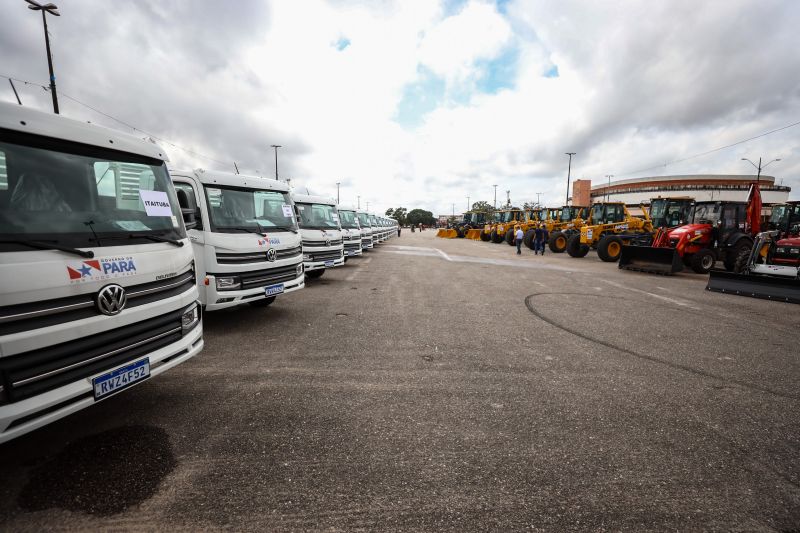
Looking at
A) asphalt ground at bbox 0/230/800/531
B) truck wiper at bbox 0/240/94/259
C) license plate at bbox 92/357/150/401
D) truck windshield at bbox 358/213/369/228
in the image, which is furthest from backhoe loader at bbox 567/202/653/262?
truck wiper at bbox 0/240/94/259

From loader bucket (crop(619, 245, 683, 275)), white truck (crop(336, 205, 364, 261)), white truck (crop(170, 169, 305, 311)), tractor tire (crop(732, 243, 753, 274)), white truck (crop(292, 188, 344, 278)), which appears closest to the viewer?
white truck (crop(170, 169, 305, 311))

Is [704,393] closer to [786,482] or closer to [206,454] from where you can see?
[786,482]

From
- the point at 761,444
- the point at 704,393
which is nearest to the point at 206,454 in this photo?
the point at 761,444

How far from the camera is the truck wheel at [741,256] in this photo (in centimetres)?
1138

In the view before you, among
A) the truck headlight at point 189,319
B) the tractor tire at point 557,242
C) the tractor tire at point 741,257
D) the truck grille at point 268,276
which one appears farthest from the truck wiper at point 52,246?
the tractor tire at point 557,242

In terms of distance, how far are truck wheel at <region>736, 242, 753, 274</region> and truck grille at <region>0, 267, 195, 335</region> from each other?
50.4ft

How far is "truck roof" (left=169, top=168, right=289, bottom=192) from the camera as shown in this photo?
17.9 feet

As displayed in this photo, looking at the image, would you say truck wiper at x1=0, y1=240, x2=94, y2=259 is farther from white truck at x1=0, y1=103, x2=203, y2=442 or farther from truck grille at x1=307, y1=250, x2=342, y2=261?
truck grille at x1=307, y1=250, x2=342, y2=261

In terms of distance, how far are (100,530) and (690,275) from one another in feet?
51.6

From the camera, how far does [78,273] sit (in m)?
2.35

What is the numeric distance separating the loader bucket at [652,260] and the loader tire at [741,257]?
1.55 meters

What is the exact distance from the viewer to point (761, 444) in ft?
9.01

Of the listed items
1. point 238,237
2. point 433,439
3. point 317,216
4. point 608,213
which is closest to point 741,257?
point 608,213

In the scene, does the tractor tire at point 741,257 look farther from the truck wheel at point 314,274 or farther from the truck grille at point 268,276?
Result: the truck grille at point 268,276
